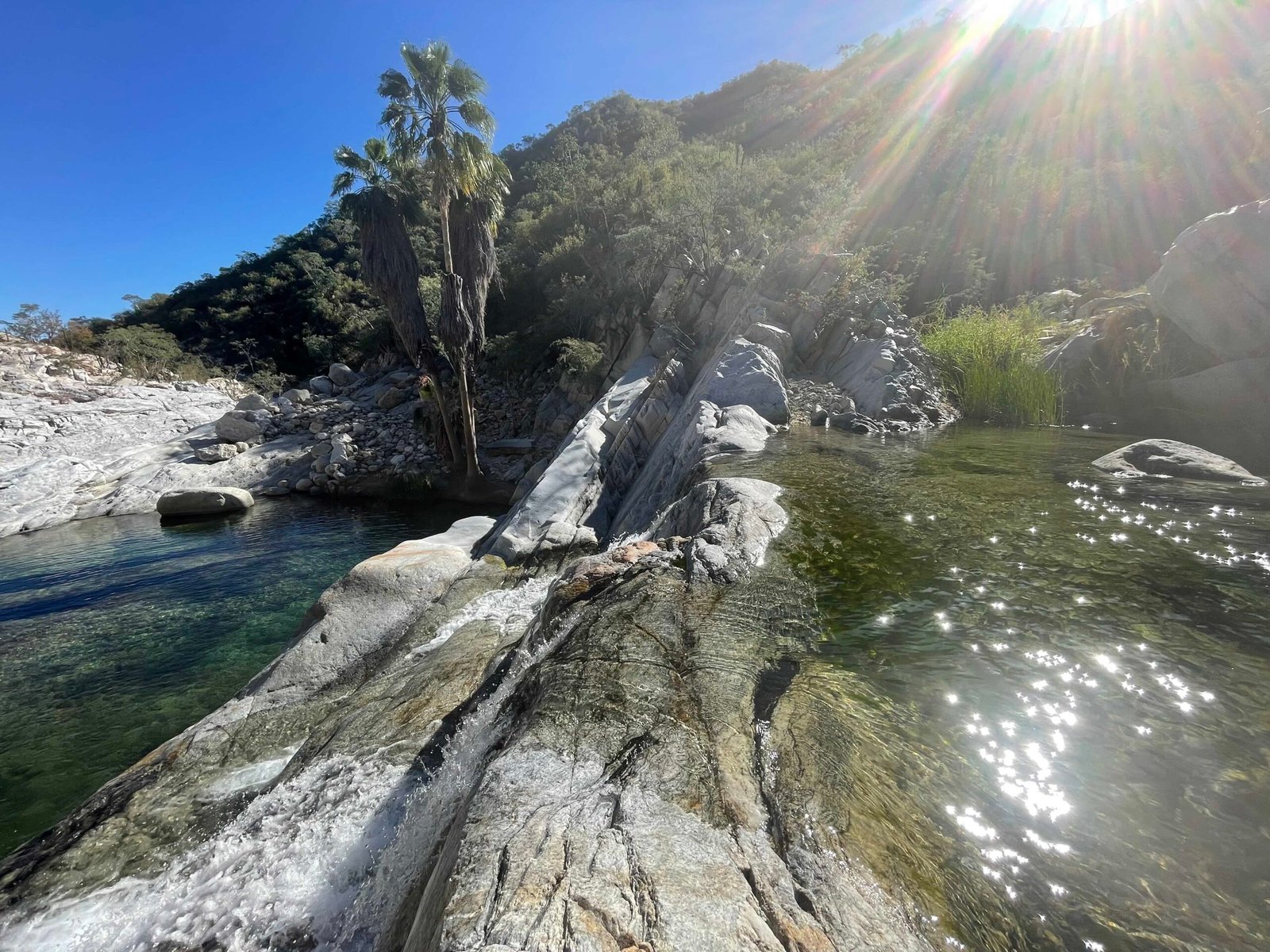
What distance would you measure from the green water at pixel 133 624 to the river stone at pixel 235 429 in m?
5.81

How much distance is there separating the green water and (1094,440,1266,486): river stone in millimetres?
12078

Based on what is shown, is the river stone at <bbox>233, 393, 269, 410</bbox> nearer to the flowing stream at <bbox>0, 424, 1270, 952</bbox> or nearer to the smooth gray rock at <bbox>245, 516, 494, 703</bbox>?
the flowing stream at <bbox>0, 424, 1270, 952</bbox>

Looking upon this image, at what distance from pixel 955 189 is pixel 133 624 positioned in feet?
100.0

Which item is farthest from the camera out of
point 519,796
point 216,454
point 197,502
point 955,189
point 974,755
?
point 955,189

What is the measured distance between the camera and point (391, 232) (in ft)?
49.5

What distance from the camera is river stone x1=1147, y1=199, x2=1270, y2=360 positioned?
10.2m

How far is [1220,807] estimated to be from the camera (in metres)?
2.25

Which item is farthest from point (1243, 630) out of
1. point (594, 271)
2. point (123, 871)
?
point (594, 271)

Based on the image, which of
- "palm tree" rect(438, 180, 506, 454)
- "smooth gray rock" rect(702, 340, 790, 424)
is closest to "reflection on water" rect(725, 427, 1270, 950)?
"smooth gray rock" rect(702, 340, 790, 424)

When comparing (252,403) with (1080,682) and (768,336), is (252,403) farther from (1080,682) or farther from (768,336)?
(1080,682)

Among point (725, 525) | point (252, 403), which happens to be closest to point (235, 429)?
point (252, 403)

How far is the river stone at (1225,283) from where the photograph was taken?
33.4 feet

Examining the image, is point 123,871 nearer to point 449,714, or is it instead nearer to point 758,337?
point 449,714

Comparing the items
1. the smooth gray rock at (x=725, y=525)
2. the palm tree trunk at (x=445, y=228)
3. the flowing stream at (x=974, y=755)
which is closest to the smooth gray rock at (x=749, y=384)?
the smooth gray rock at (x=725, y=525)
